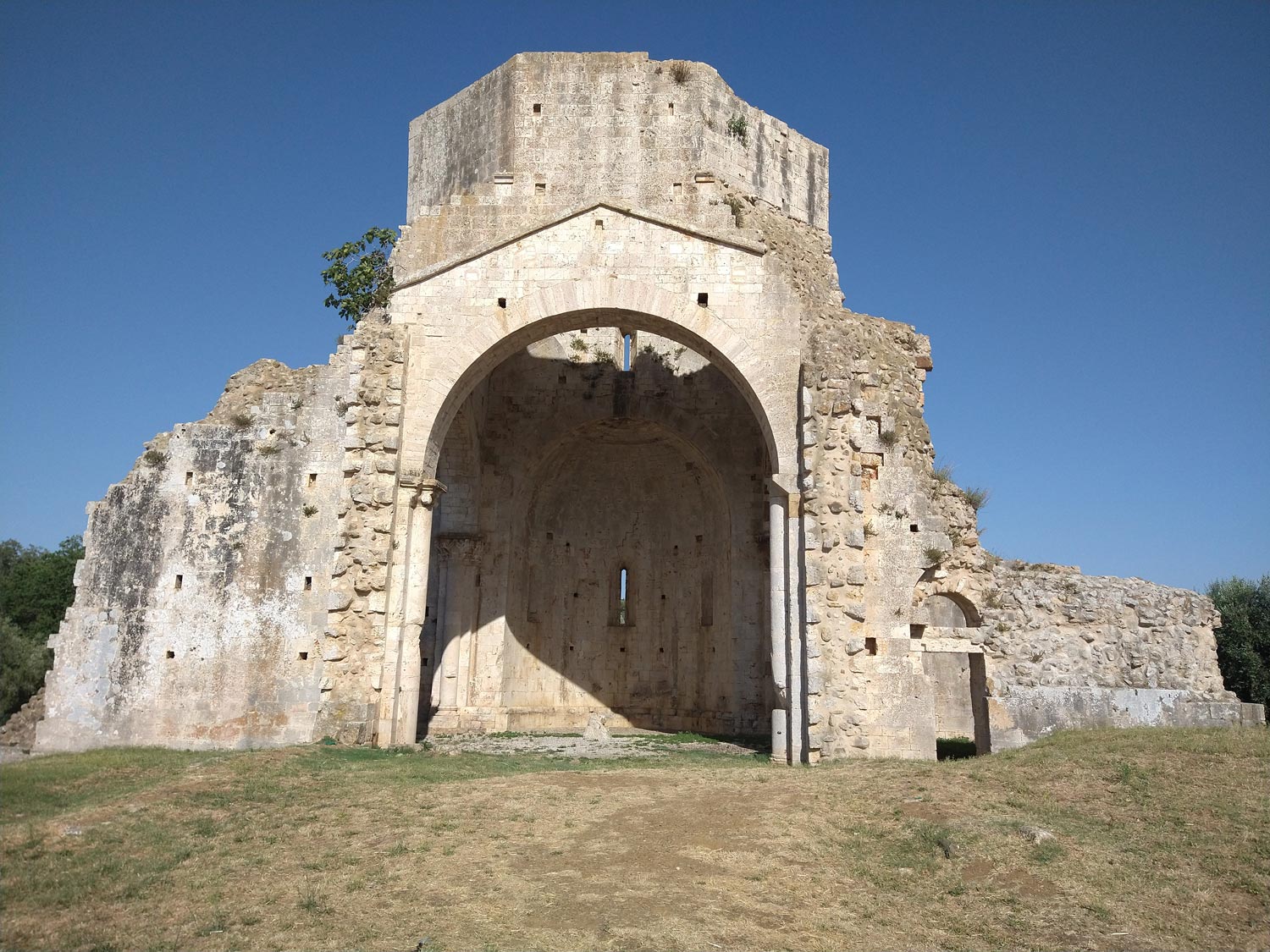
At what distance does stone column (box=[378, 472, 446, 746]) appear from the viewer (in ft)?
46.6

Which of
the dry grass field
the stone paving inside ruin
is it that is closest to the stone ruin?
the stone paving inside ruin

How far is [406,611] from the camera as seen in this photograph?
1470cm

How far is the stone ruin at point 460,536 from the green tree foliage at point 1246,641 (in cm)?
929

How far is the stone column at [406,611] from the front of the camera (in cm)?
1421

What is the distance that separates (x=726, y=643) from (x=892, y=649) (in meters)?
7.49

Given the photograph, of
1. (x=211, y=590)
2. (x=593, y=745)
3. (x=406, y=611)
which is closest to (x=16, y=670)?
(x=211, y=590)

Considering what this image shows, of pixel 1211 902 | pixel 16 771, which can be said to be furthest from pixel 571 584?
→ pixel 1211 902

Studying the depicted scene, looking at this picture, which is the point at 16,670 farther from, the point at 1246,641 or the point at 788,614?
the point at 1246,641

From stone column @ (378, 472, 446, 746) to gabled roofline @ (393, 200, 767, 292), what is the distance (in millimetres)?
3463

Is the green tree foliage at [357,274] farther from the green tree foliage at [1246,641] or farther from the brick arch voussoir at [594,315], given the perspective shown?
the green tree foliage at [1246,641]

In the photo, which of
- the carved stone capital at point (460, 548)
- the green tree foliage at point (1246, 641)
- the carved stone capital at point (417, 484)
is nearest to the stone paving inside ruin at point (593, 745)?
the carved stone capital at point (460, 548)

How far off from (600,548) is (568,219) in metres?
9.73

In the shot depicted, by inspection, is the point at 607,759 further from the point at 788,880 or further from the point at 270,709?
the point at 788,880

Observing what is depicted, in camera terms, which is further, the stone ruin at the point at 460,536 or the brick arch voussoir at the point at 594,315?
the brick arch voussoir at the point at 594,315
